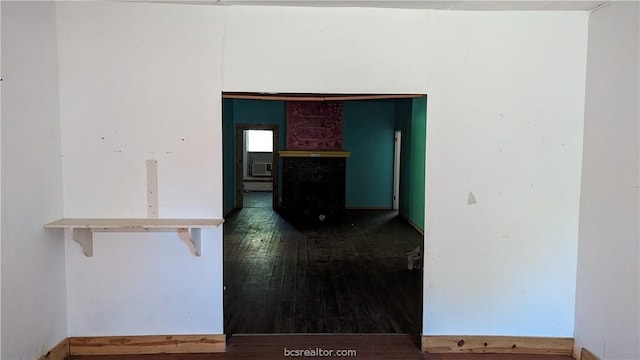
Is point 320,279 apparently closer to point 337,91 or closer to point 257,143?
point 337,91

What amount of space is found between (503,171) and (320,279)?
7.62 feet

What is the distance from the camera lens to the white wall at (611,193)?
230 cm

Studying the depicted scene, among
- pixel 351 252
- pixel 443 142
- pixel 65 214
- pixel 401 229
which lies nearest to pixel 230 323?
pixel 65 214

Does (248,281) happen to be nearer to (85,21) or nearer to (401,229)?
(85,21)

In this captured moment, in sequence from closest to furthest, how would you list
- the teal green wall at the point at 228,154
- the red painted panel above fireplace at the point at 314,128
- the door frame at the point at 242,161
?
the teal green wall at the point at 228,154 → the red painted panel above fireplace at the point at 314,128 → the door frame at the point at 242,161

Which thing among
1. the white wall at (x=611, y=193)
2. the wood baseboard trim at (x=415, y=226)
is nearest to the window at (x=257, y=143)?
the wood baseboard trim at (x=415, y=226)

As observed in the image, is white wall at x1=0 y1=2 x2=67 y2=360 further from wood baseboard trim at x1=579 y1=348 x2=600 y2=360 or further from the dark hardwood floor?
wood baseboard trim at x1=579 y1=348 x2=600 y2=360

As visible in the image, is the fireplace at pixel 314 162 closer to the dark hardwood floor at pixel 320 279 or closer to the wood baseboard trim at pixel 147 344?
the dark hardwood floor at pixel 320 279

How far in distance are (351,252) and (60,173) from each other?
3774 mm

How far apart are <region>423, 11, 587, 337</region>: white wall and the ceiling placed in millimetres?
70

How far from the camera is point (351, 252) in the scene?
577cm

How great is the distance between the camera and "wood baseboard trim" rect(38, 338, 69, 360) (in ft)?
8.32

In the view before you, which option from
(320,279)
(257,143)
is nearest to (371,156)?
(320,279)

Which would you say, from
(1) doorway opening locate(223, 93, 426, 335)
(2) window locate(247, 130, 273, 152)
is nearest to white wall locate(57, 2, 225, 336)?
(1) doorway opening locate(223, 93, 426, 335)
